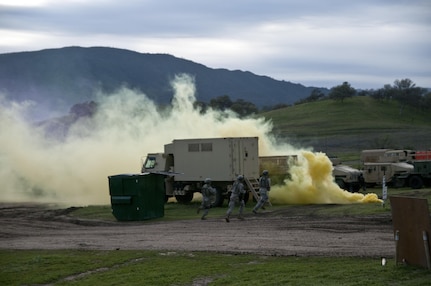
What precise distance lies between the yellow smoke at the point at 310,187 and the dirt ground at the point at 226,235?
5183mm

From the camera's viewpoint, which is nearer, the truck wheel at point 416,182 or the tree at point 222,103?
the truck wheel at point 416,182

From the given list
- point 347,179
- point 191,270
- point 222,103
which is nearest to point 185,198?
point 347,179

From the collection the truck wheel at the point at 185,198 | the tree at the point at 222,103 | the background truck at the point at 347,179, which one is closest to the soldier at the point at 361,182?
the background truck at the point at 347,179

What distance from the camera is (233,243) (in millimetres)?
21938

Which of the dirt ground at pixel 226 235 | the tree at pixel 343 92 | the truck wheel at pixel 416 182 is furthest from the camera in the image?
the tree at pixel 343 92

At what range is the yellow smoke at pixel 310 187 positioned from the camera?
36.9 metres

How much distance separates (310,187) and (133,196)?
1009cm

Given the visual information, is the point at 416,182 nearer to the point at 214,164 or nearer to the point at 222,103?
the point at 214,164

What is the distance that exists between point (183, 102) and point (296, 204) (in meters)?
15.7

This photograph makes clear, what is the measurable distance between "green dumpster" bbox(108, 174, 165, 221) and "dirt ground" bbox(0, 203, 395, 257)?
78cm

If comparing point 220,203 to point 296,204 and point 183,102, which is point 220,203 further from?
point 183,102

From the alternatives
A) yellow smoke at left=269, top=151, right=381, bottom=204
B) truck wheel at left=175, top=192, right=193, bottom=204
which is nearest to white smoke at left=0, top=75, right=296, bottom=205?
truck wheel at left=175, top=192, right=193, bottom=204

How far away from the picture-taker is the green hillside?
83.2 metres

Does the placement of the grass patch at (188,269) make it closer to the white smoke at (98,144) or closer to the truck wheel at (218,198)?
the truck wheel at (218,198)
